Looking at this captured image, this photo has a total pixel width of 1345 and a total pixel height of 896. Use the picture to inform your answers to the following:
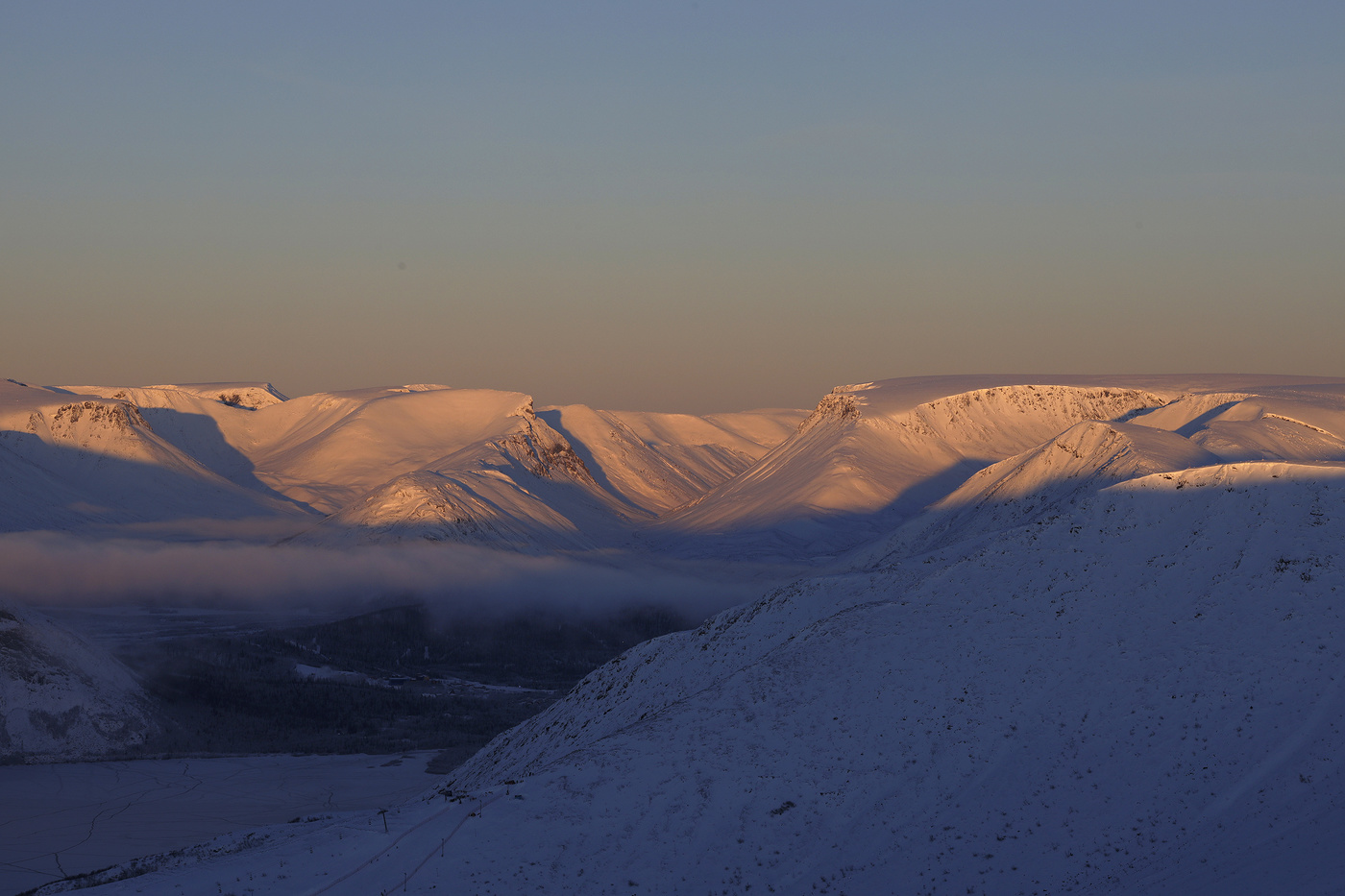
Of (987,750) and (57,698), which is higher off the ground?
(987,750)

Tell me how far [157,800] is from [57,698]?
1674 cm

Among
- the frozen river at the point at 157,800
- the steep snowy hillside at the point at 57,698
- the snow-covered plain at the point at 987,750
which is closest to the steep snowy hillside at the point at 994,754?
the snow-covered plain at the point at 987,750

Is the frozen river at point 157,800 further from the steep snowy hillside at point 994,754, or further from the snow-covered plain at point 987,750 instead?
the steep snowy hillside at point 994,754

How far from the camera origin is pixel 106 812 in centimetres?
6072

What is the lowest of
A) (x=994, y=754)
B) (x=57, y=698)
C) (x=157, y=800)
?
(x=157, y=800)

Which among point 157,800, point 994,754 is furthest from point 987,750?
point 157,800

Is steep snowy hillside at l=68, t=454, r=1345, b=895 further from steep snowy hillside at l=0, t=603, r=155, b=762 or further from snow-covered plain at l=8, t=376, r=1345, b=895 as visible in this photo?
steep snowy hillside at l=0, t=603, r=155, b=762

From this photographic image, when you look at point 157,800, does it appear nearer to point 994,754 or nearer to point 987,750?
point 987,750

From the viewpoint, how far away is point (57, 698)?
75875 millimetres

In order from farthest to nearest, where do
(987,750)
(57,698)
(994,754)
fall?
(57,698) < (987,750) < (994,754)

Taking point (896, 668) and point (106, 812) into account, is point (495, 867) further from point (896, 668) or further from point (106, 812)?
point (106, 812)

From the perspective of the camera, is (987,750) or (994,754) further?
(987,750)

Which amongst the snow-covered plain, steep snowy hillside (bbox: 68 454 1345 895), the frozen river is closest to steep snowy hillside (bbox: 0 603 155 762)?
the frozen river

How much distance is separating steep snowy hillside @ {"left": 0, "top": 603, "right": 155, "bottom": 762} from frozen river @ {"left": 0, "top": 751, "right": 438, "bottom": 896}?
8.93ft
